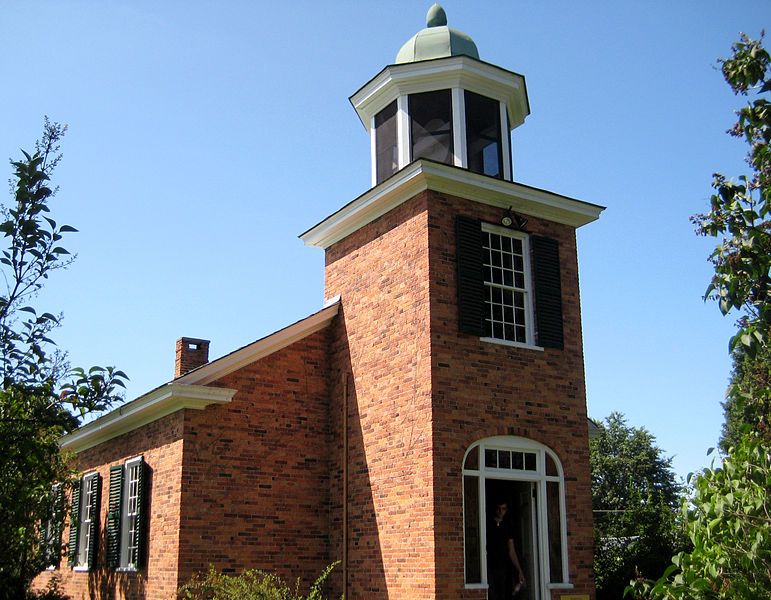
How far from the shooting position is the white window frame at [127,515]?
1542 cm

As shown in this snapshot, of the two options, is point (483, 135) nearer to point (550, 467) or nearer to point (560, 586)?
point (550, 467)

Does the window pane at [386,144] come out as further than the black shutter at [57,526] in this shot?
No

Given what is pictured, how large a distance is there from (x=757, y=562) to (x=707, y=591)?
0.42m

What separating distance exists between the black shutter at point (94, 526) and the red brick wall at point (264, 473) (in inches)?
192

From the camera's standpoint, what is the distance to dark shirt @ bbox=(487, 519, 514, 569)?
13.1 m

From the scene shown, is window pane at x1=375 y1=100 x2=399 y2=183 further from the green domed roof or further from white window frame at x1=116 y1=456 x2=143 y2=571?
white window frame at x1=116 y1=456 x2=143 y2=571

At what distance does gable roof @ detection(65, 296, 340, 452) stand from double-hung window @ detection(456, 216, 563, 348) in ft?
10.1

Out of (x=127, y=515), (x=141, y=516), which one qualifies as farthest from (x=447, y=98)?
(x=127, y=515)

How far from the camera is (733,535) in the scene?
5648mm

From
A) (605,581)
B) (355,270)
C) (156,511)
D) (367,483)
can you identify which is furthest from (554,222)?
(156,511)

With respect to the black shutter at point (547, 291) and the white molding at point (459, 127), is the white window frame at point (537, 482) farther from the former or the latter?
the white molding at point (459, 127)

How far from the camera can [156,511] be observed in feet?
46.8

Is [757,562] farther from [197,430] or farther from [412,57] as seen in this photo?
[412,57]

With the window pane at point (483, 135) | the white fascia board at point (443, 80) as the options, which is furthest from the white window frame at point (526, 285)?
the white fascia board at point (443, 80)
